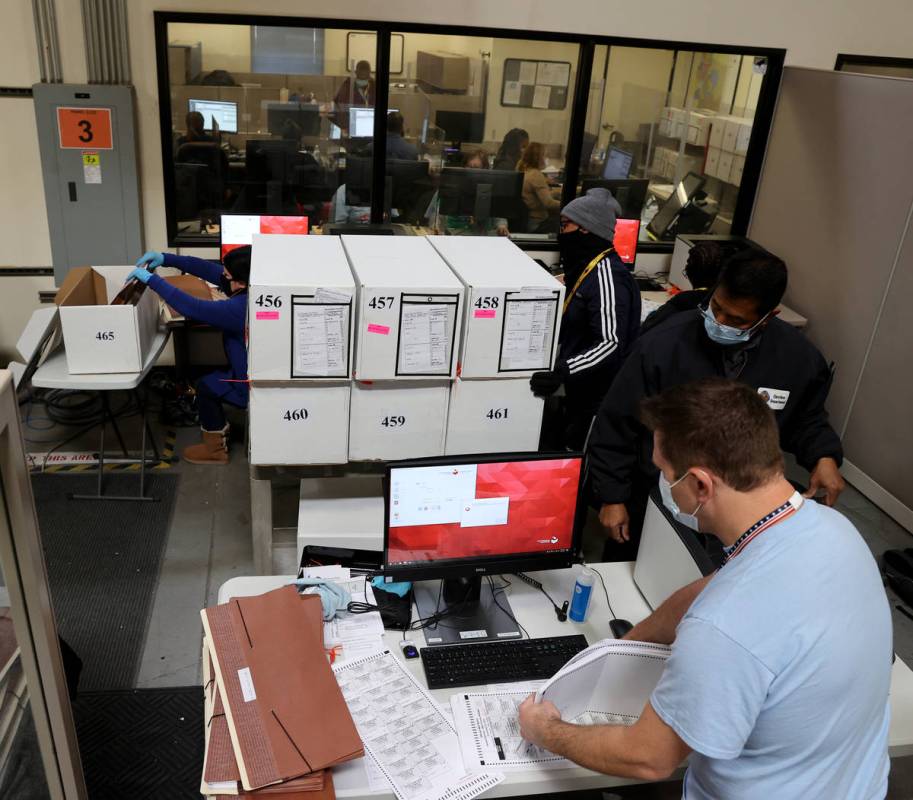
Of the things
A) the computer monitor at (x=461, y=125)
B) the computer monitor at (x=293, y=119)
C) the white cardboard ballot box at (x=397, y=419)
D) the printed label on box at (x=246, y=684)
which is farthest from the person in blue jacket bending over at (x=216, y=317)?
the computer monitor at (x=461, y=125)

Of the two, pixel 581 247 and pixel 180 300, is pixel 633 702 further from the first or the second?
pixel 180 300

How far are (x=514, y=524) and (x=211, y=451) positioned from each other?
8.49 feet

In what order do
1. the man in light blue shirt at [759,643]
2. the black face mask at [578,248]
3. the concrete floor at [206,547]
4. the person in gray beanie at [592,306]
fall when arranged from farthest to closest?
1. the black face mask at [578,248]
2. the person in gray beanie at [592,306]
3. the concrete floor at [206,547]
4. the man in light blue shirt at [759,643]

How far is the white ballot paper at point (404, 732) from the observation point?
1.67m

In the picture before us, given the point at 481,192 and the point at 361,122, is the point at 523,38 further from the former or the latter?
the point at 361,122

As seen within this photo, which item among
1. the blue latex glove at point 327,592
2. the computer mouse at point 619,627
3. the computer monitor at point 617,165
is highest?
the computer monitor at point 617,165

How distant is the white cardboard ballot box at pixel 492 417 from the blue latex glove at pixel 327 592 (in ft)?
2.15

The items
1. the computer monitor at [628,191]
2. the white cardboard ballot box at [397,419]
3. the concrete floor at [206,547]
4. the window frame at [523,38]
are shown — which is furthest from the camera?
the computer monitor at [628,191]

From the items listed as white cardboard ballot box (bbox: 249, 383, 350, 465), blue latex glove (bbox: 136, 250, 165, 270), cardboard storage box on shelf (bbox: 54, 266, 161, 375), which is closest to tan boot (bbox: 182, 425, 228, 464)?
cardboard storage box on shelf (bbox: 54, 266, 161, 375)

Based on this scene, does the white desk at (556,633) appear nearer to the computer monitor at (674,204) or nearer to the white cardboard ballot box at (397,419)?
the white cardboard ballot box at (397,419)

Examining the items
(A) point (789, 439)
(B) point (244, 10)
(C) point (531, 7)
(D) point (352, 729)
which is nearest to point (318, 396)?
(D) point (352, 729)

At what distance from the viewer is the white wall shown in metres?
4.35

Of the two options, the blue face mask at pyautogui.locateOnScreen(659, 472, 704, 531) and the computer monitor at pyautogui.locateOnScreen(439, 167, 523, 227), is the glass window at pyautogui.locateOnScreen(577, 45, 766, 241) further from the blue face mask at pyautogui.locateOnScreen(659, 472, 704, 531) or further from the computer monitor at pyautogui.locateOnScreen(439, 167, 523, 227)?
the blue face mask at pyautogui.locateOnScreen(659, 472, 704, 531)

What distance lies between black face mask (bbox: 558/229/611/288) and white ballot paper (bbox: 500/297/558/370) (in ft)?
2.77
